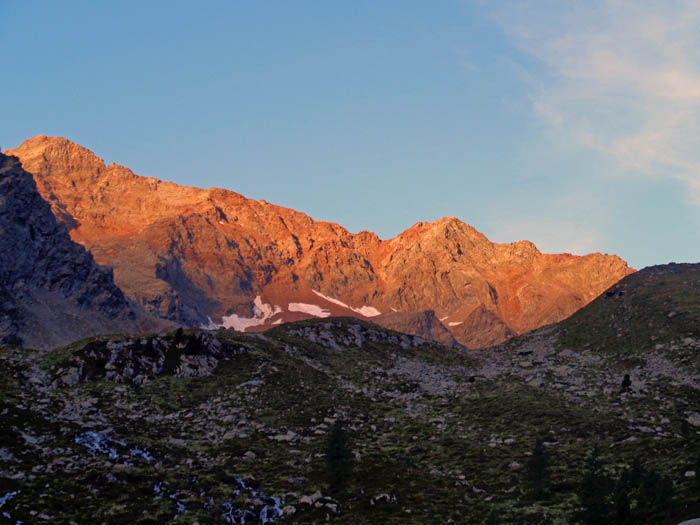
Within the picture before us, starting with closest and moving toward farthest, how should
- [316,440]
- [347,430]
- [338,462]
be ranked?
[338,462]
[316,440]
[347,430]

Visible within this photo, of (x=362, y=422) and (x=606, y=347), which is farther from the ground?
(x=606, y=347)

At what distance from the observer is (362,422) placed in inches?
2675

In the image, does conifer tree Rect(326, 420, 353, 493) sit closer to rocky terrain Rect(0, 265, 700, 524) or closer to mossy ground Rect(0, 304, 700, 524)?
rocky terrain Rect(0, 265, 700, 524)

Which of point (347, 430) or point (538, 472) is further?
point (347, 430)

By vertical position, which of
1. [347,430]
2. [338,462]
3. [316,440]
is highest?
[347,430]

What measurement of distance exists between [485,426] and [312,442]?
18.8 metres

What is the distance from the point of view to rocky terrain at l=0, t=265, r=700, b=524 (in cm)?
4288

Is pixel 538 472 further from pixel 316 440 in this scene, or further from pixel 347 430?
pixel 347 430

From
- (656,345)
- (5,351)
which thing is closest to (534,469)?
(656,345)

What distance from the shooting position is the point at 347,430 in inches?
2534

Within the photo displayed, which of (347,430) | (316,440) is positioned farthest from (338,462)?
(347,430)

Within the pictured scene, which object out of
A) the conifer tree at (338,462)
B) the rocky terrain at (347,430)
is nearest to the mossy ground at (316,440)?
the rocky terrain at (347,430)

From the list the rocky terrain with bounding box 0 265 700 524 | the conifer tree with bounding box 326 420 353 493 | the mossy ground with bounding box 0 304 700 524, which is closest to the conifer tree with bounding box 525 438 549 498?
the rocky terrain with bounding box 0 265 700 524

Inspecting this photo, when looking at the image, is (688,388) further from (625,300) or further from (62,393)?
(62,393)
